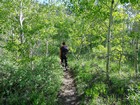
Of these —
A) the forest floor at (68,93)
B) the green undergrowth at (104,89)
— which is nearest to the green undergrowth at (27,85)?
the forest floor at (68,93)

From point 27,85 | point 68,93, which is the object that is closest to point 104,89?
point 68,93

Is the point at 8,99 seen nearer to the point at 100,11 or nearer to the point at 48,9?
the point at 100,11

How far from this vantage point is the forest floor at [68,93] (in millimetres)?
9794

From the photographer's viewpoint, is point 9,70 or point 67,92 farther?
point 9,70

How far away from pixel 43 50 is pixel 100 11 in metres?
17.0

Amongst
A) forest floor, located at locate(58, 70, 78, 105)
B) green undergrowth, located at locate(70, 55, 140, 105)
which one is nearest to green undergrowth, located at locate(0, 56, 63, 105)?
forest floor, located at locate(58, 70, 78, 105)

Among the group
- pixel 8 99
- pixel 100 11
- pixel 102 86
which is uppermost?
pixel 100 11

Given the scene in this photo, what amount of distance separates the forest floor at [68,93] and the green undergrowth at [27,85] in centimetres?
32

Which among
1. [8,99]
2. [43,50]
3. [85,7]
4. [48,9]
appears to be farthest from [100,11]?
[43,50]

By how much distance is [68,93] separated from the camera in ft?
35.3

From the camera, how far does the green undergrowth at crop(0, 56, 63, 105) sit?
33.5 ft

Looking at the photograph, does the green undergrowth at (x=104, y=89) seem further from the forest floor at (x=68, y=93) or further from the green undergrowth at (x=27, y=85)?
the green undergrowth at (x=27, y=85)

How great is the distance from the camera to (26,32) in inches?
418

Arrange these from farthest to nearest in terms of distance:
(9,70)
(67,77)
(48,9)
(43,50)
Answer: (43,50), (48,9), (67,77), (9,70)
